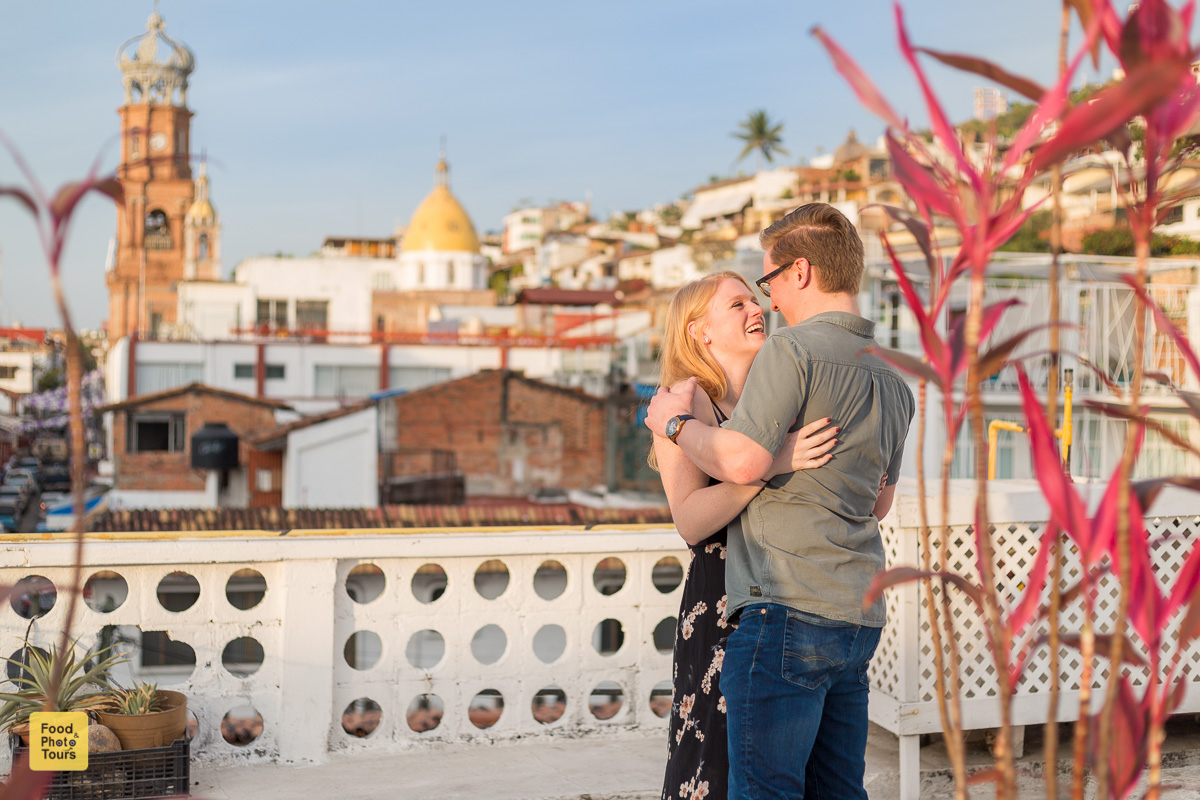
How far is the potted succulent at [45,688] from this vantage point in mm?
3717

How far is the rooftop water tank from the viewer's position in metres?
32.6

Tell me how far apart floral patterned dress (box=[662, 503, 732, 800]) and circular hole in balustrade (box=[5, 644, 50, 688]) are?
7.83 feet

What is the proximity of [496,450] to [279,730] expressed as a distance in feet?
99.9

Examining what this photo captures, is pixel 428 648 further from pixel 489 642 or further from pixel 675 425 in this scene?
pixel 675 425

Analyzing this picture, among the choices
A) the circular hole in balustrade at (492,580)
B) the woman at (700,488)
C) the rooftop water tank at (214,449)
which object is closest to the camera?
the woman at (700,488)

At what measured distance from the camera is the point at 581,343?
157 feet

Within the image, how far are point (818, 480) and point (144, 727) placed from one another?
8.40 feet

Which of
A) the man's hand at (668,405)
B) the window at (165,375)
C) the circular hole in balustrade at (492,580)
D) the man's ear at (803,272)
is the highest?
the window at (165,375)

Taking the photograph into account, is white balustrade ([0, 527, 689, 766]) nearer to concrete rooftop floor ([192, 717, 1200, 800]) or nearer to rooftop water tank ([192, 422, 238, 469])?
concrete rooftop floor ([192, 717, 1200, 800])

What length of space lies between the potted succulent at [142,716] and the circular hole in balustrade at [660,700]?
1.95 meters

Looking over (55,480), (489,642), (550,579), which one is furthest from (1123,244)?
(55,480)

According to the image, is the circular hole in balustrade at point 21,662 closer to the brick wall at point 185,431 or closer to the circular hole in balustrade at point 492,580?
the circular hole in balustrade at point 492,580

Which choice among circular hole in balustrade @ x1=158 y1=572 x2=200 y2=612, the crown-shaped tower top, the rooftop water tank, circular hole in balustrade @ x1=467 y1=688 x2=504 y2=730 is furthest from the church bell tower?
circular hole in balustrade @ x1=467 y1=688 x2=504 y2=730

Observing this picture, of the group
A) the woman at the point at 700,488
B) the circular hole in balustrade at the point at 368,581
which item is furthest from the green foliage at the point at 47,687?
the circular hole in balustrade at the point at 368,581
